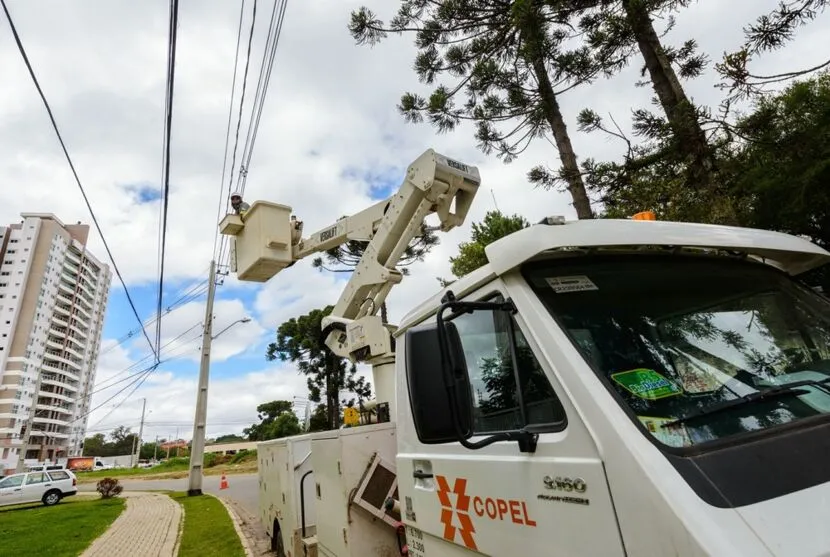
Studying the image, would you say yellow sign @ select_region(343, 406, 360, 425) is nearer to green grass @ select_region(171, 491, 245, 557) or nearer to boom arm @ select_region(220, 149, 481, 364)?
boom arm @ select_region(220, 149, 481, 364)

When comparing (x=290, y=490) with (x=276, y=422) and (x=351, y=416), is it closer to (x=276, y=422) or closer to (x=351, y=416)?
(x=351, y=416)

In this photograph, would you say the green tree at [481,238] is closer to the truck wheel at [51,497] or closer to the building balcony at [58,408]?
the truck wheel at [51,497]

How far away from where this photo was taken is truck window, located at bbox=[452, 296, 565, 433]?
169cm

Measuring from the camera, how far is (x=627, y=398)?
57.4 inches

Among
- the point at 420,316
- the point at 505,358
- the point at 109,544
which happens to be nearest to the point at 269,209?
the point at 420,316

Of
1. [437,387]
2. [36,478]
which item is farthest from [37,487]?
[437,387]

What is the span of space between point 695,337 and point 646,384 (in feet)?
1.31

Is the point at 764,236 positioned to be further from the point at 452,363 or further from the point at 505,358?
the point at 452,363

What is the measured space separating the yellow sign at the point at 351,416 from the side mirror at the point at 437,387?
2.53 m

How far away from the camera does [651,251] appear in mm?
1989

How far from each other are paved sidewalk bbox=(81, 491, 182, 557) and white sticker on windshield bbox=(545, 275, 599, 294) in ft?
33.6

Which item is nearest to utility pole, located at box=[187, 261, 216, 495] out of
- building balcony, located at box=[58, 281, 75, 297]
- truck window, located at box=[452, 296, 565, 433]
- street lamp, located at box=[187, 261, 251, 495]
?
street lamp, located at box=[187, 261, 251, 495]

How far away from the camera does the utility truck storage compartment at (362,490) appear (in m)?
3.06

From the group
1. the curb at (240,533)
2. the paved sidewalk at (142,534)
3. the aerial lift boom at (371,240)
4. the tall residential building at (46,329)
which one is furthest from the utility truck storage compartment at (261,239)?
the tall residential building at (46,329)
